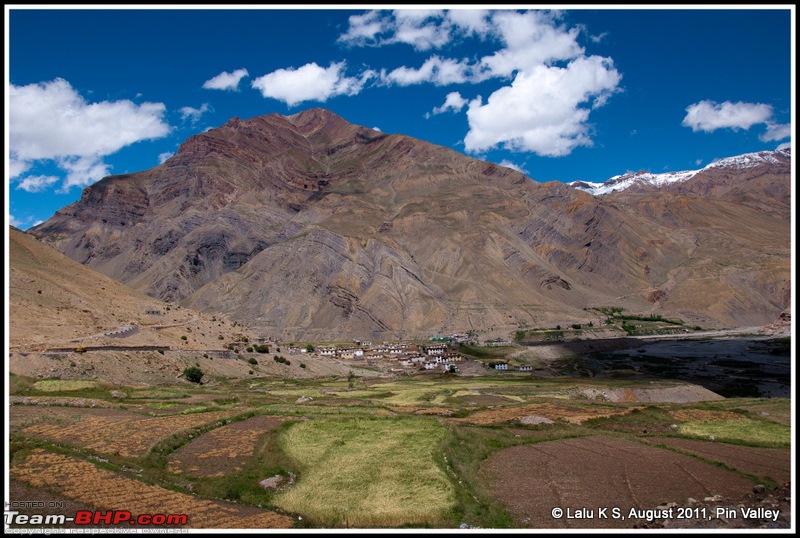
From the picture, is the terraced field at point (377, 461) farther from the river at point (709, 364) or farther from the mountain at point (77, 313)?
the river at point (709, 364)

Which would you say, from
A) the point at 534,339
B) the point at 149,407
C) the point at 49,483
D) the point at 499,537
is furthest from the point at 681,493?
the point at 534,339

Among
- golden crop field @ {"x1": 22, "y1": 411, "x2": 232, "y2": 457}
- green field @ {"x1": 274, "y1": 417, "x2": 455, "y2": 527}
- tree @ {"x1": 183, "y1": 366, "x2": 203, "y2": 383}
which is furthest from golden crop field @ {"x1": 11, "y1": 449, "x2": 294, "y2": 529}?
tree @ {"x1": 183, "y1": 366, "x2": 203, "y2": 383}

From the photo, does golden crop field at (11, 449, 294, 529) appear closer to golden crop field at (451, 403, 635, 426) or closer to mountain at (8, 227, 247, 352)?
golden crop field at (451, 403, 635, 426)

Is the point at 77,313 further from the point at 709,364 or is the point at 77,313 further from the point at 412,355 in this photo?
the point at 709,364

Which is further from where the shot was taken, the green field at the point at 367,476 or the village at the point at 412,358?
the village at the point at 412,358

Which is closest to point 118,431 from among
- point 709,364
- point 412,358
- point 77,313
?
point 77,313

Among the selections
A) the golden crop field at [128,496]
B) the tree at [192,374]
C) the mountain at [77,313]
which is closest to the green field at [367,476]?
the golden crop field at [128,496]

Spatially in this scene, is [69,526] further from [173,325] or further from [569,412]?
[173,325]
